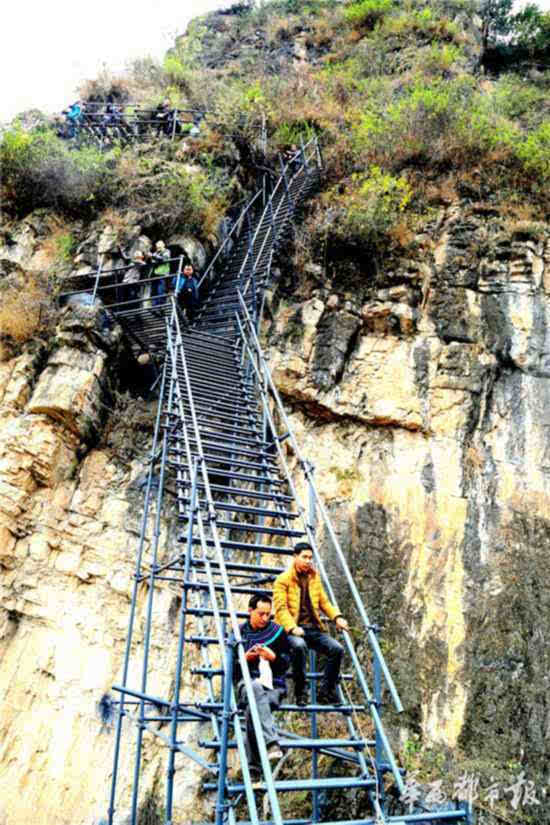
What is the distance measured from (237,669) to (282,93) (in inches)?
622

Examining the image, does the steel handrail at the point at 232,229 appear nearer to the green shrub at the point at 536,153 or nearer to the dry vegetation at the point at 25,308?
the dry vegetation at the point at 25,308

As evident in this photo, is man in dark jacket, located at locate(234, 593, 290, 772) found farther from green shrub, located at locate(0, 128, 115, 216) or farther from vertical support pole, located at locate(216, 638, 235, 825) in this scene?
green shrub, located at locate(0, 128, 115, 216)

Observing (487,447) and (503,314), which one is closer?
(487,447)

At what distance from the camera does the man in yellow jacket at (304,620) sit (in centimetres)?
451

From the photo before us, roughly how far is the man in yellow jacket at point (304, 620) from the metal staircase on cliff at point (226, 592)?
18cm

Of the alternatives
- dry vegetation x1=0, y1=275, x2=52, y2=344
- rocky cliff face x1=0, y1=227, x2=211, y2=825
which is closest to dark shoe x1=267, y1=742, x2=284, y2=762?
rocky cliff face x1=0, y1=227, x2=211, y2=825

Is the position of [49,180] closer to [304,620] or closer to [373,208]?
[373,208]

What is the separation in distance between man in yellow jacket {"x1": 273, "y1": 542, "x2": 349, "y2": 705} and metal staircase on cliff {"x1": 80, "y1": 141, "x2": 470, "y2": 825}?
18cm

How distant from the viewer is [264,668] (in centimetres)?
425

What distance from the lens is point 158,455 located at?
8.51 metres

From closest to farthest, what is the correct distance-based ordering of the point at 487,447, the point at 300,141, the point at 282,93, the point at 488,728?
the point at 488,728 < the point at 487,447 < the point at 300,141 < the point at 282,93

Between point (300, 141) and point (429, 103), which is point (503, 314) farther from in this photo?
point (300, 141)

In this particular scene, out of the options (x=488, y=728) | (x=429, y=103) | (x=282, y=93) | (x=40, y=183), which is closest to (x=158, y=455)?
(x=488, y=728)

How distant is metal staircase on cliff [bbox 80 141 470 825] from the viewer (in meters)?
4.14
